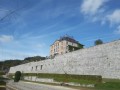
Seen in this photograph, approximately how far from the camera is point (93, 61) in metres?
31.9

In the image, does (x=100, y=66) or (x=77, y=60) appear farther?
(x=77, y=60)

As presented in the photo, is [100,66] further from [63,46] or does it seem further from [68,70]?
[63,46]

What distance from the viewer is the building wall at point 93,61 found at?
27192 mm

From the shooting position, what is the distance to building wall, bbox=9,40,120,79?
27.2m

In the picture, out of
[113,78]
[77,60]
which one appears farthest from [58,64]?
[113,78]

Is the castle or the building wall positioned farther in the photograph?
the castle

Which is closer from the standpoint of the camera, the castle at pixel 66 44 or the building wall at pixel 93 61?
the building wall at pixel 93 61

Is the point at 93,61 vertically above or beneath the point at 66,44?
beneath

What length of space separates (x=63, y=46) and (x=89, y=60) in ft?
156

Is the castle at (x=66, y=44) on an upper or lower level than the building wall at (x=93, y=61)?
upper

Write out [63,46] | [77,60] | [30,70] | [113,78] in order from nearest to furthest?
[113,78] → [77,60] → [30,70] → [63,46]

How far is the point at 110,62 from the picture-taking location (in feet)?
91.4

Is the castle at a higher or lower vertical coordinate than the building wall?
higher

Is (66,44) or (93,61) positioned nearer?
(93,61)
